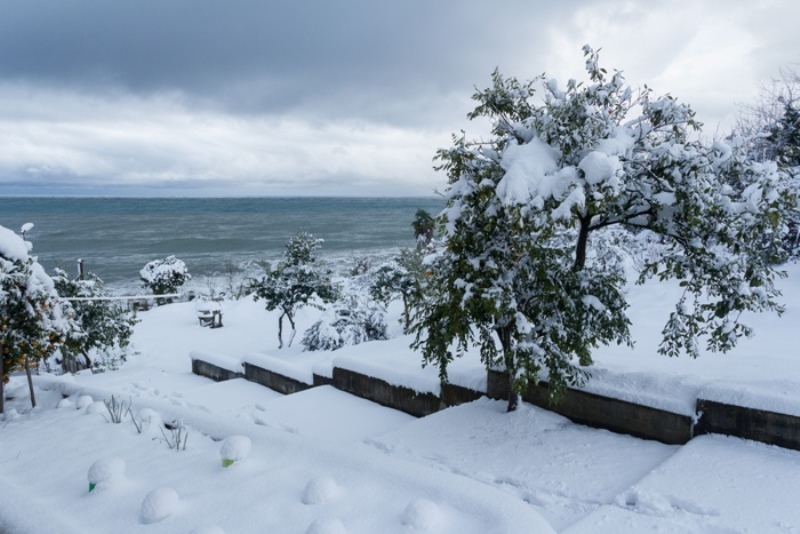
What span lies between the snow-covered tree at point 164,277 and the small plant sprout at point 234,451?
27.2 m

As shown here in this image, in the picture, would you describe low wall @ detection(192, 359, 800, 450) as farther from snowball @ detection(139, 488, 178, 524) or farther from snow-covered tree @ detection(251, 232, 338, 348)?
snow-covered tree @ detection(251, 232, 338, 348)

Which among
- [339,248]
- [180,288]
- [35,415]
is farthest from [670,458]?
[339,248]

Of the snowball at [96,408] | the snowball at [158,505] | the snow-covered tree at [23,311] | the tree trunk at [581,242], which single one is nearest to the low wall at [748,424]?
the tree trunk at [581,242]

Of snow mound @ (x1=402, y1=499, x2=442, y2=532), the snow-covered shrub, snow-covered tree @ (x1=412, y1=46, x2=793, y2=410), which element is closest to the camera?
snow mound @ (x1=402, y1=499, x2=442, y2=532)

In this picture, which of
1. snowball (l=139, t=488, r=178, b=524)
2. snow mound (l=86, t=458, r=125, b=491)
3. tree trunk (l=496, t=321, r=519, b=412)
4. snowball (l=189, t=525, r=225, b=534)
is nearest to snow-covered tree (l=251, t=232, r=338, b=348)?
tree trunk (l=496, t=321, r=519, b=412)

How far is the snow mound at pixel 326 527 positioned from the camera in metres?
2.55

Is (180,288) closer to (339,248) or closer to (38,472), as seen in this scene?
(339,248)

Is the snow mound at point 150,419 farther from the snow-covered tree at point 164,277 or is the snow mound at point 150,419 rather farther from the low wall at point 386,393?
the snow-covered tree at point 164,277

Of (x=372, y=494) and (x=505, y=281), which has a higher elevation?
(x=505, y=281)

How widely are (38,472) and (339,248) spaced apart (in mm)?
47672

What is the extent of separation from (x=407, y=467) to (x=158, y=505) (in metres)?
1.43

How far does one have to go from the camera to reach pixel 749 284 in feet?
16.3

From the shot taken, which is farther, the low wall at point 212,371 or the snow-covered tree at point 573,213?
the low wall at point 212,371

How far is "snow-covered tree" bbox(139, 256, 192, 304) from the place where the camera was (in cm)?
2823
